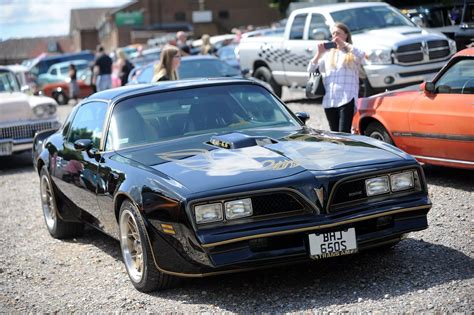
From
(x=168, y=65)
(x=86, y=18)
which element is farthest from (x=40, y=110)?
(x=86, y=18)

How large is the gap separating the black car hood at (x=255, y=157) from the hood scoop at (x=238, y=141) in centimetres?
3

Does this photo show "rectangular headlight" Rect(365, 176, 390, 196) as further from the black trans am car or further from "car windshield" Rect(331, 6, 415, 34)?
"car windshield" Rect(331, 6, 415, 34)

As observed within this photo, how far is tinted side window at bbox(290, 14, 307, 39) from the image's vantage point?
17452 mm

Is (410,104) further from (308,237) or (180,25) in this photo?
(180,25)

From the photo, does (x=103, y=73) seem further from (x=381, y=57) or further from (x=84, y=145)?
(x=84, y=145)

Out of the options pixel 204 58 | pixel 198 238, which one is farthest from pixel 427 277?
pixel 204 58

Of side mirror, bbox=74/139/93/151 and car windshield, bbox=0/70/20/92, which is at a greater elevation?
side mirror, bbox=74/139/93/151

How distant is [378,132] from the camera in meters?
10.1

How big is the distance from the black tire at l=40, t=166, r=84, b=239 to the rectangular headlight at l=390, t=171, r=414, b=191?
3.68 meters

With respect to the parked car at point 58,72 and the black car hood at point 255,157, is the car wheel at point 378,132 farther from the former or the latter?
the parked car at point 58,72

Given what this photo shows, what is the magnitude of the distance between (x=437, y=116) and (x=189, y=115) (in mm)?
3087

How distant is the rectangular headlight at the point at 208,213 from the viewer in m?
5.55

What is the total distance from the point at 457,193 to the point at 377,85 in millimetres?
6480

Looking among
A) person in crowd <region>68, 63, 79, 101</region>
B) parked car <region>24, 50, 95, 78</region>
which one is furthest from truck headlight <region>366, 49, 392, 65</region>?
parked car <region>24, 50, 95, 78</region>
